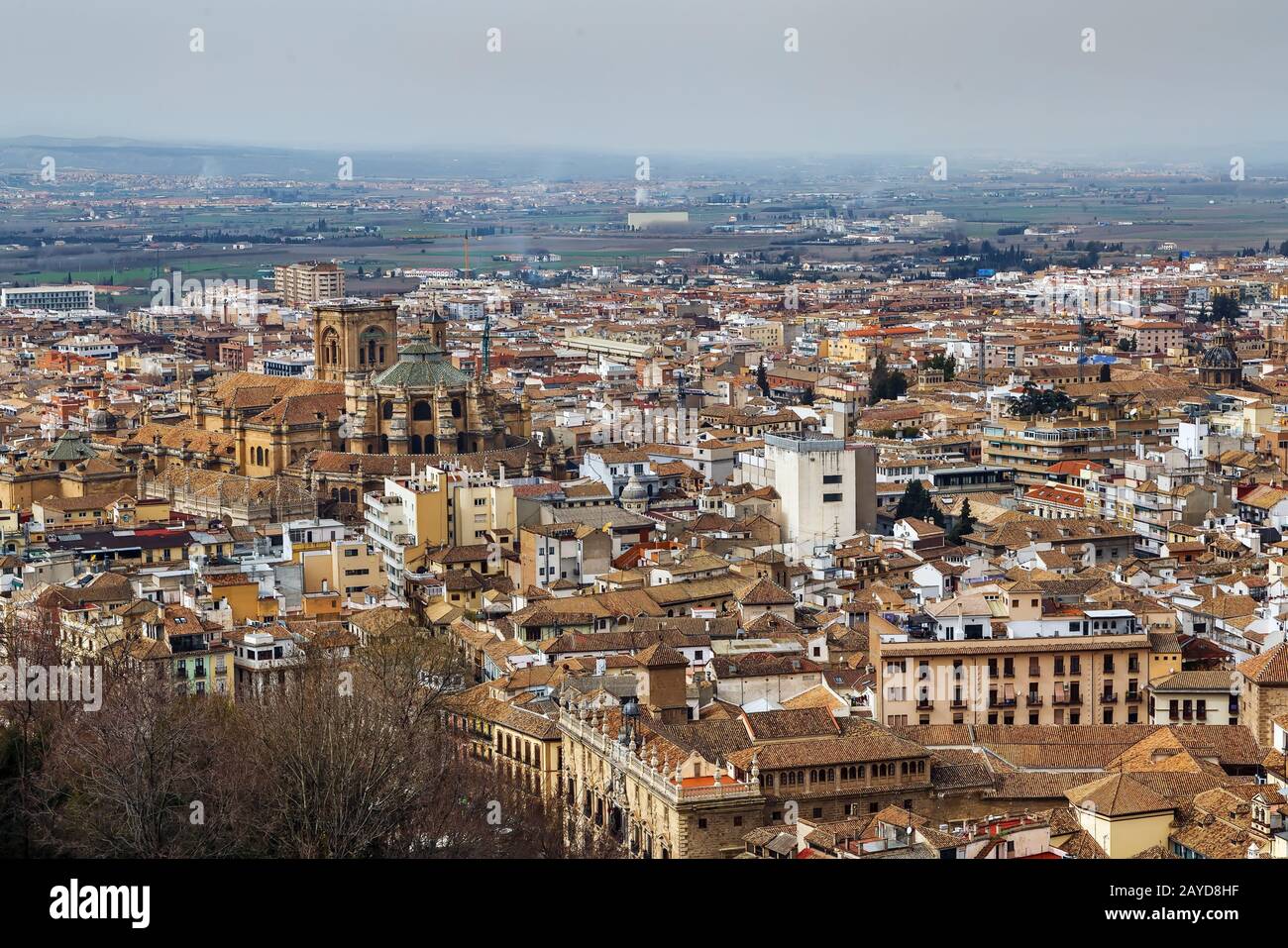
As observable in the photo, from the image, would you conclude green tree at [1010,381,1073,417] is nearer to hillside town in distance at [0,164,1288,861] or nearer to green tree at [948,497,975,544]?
hillside town in distance at [0,164,1288,861]

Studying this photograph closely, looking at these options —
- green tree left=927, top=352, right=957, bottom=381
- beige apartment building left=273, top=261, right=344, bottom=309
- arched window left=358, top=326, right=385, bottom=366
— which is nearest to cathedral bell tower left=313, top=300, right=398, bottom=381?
arched window left=358, top=326, right=385, bottom=366

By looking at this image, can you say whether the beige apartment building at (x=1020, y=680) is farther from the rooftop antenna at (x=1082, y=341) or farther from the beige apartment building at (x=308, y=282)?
the beige apartment building at (x=308, y=282)

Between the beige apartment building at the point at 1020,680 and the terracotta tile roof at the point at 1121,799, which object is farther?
the beige apartment building at the point at 1020,680

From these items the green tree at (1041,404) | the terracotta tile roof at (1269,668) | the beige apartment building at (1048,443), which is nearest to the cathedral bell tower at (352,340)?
the beige apartment building at (1048,443)

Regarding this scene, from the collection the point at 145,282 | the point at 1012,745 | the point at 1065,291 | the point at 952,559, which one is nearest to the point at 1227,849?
the point at 1012,745

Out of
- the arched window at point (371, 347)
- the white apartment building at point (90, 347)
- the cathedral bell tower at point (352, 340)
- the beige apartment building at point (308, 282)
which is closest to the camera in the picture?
the cathedral bell tower at point (352, 340)
